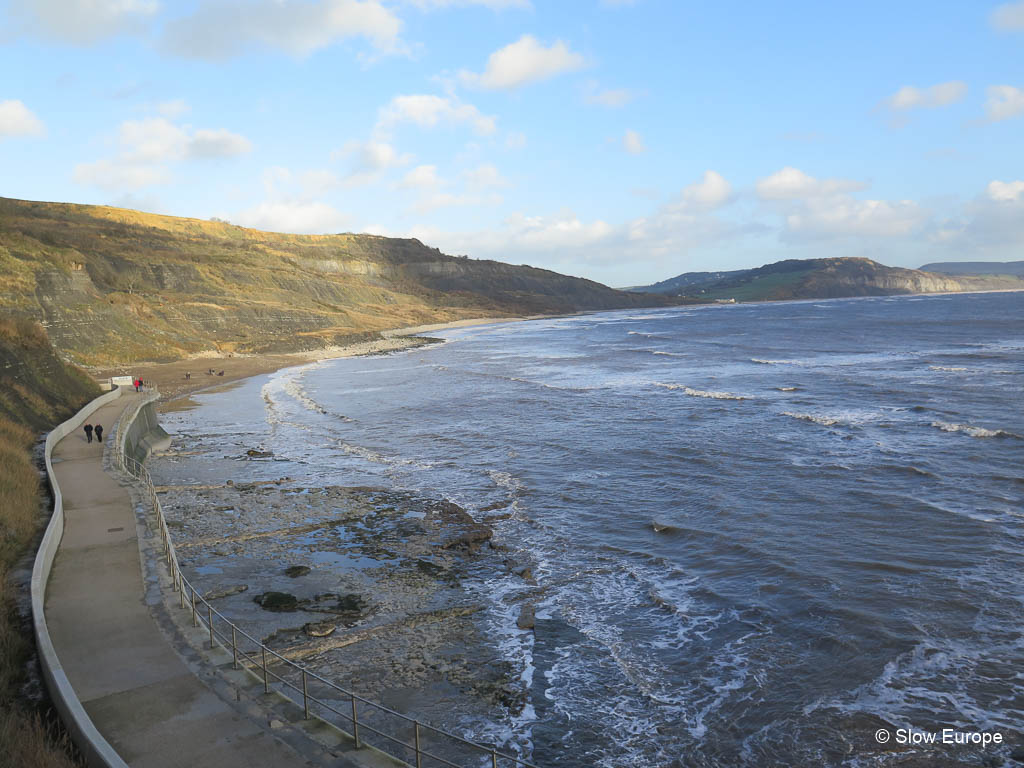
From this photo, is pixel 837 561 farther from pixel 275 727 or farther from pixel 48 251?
pixel 48 251

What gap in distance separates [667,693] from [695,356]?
205 ft

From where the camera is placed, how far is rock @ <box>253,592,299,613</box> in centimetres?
1473

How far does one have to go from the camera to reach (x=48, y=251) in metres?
69.2

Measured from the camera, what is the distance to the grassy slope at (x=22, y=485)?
791 centimetres

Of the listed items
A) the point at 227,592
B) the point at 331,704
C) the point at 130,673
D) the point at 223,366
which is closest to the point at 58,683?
the point at 130,673

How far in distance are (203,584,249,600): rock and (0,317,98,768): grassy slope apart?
11.9 ft

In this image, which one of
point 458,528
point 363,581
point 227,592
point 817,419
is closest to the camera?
point 227,592

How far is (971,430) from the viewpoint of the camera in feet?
97.6

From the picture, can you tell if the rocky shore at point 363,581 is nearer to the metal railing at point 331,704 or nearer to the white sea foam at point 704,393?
the metal railing at point 331,704

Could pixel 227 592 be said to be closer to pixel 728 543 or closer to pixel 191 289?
pixel 728 543

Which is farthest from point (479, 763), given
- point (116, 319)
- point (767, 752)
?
point (116, 319)

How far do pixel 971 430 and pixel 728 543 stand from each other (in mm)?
17913

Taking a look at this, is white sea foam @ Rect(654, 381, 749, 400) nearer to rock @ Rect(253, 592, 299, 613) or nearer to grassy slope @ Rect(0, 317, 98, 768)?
rock @ Rect(253, 592, 299, 613)

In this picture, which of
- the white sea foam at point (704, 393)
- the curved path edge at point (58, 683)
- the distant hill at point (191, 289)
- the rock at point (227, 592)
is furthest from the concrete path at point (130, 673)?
the distant hill at point (191, 289)
